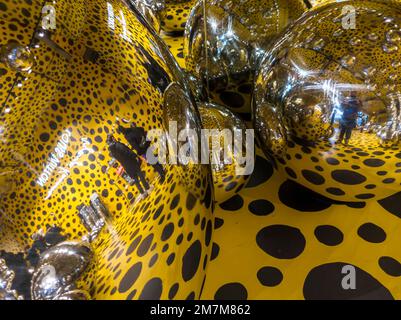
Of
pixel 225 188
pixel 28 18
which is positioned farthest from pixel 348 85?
pixel 28 18

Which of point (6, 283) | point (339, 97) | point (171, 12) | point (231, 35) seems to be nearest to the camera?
point (6, 283)

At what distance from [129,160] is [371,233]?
1.01ft

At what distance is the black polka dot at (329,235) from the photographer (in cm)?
41

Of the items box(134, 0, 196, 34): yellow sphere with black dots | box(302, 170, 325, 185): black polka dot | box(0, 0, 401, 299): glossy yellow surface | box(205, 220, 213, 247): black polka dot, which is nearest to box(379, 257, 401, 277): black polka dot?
box(0, 0, 401, 299): glossy yellow surface

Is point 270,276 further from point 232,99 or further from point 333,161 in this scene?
point 232,99

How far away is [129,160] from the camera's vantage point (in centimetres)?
23

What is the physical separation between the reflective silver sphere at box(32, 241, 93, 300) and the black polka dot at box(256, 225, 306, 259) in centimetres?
24

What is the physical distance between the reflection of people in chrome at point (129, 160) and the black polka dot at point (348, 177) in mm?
221

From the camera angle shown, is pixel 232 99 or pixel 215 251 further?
pixel 232 99

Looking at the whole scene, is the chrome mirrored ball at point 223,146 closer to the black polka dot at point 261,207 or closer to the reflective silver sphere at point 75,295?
the black polka dot at point 261,207

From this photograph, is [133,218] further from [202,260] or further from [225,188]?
[225,188]

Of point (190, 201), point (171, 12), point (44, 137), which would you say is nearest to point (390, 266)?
point (190, 201)

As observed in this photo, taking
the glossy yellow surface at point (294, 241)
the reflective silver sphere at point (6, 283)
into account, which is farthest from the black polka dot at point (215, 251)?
the reflective silver sphere at point (6, 283)
